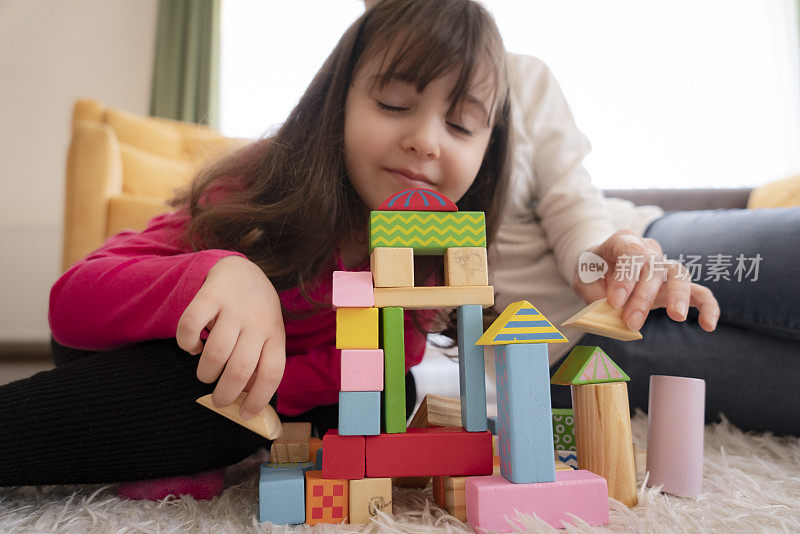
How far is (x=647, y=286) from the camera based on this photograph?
571 millimetres

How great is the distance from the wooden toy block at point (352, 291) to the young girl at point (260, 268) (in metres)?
0.08

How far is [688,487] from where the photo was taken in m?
0.49

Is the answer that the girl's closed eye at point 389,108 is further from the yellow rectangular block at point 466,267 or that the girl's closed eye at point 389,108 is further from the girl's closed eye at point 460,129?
the yellow rectangular block at point 466,267

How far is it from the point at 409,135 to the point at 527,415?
0.36 meters

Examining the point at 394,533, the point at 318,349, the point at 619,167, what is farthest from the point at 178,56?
the point at 394,533

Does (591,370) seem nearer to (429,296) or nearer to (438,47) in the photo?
(429,296)

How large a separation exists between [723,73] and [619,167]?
0.86m

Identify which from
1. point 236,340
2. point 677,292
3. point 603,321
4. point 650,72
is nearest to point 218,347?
point 236,340

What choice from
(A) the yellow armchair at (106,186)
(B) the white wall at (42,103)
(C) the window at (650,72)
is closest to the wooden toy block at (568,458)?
(A) the yellow armchair at (106,186)

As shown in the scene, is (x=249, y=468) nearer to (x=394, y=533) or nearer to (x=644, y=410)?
(x=394, y=533)

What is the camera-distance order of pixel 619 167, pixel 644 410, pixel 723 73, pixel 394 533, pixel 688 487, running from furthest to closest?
pixel 723 73
pixel 619 167
pixel 644 410
pixel 688 487
pixel 394 533

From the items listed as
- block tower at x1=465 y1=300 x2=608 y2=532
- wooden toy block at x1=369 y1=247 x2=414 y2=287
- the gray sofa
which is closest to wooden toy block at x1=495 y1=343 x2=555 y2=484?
block tower at x1=465 y1=300 x2=608 y2=532

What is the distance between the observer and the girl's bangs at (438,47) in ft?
2.09

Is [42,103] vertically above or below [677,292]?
above
